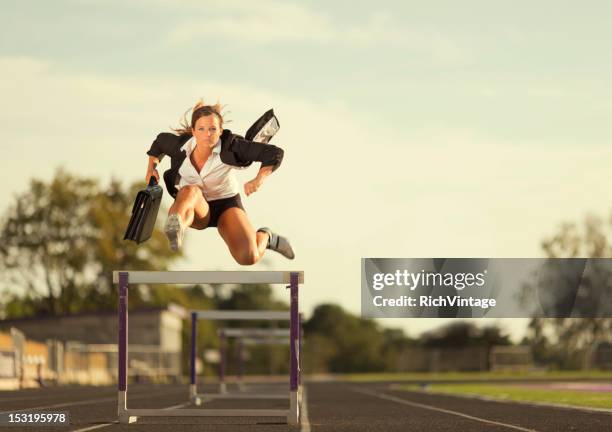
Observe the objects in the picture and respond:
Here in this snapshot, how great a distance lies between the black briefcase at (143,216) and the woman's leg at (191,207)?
0.61 feet

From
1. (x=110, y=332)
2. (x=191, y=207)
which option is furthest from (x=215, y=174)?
(x=110, y=332)

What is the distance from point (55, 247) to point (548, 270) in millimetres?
34277

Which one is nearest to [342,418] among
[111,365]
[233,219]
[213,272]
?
[213,272]

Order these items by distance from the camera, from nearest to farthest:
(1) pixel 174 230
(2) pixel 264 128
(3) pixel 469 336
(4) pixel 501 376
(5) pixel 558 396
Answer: (1) pixel 174 230 < (2) pixel 264 128 < (5) pixel 558 396 < (4) pixel 501 376 < (3) pixel 469 336

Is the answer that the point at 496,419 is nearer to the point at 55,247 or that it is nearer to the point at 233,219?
the point at 233,219

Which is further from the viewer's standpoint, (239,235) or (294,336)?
(294,336)

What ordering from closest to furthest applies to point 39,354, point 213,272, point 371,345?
point 213,272 < point 39,354 < point 371,345

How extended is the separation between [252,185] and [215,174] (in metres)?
0.44

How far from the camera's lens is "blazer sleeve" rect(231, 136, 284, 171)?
10812mm

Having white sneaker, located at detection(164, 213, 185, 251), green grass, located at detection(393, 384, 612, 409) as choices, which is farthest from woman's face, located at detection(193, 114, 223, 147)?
green grass, located at detection(393, 384, 612, 409)

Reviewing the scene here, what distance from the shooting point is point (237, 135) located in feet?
36.4

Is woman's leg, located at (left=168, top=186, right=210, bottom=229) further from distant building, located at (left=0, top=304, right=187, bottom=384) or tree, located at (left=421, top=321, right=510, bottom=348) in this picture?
tree, located at (left=421, top=321, right=510, bottom=348)

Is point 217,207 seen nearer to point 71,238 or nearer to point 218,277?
point 218,277

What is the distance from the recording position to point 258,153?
1084 cm
